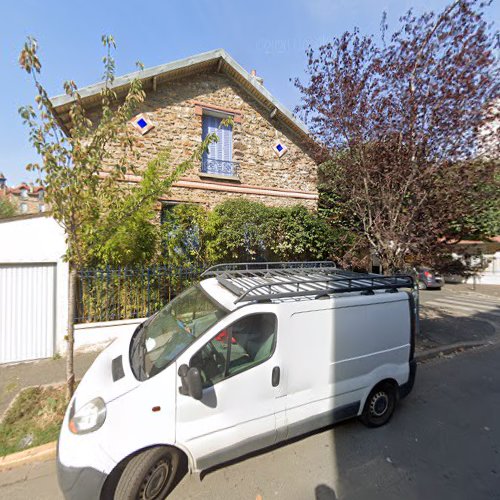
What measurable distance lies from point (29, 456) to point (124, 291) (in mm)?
3248

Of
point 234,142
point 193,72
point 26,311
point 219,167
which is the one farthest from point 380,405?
point 193,72

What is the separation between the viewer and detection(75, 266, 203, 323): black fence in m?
5.45

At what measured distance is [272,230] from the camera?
7.73m

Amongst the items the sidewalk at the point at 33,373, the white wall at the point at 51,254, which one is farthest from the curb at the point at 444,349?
the sidewalk at the point at 33,373

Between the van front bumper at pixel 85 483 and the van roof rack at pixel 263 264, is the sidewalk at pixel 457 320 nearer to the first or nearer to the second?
the van roof rack at pixel 263 264

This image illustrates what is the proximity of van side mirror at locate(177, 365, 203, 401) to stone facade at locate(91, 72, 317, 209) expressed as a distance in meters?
5.99

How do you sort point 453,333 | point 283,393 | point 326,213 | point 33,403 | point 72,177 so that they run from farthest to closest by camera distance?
point 326,213, point 453,333, point 33,403, point 72,177, point 283,393

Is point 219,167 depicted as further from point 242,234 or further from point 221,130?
point 242,234

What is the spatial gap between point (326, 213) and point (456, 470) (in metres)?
8.13

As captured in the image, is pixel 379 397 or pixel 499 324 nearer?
pixel 379 397

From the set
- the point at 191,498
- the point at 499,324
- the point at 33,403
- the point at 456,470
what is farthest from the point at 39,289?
the point at 499,324

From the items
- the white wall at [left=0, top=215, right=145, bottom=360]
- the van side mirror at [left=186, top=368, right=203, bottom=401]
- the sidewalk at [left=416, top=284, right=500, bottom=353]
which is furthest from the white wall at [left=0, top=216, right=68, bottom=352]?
the sidewalk at [left=416, top=284, right=500, bottom=353]

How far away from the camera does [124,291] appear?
18.6 ft

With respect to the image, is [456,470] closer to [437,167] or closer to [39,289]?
[437,167]
